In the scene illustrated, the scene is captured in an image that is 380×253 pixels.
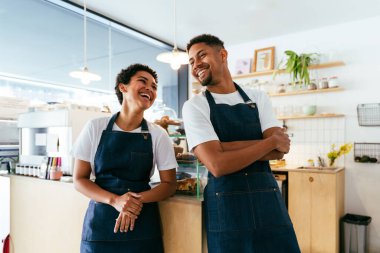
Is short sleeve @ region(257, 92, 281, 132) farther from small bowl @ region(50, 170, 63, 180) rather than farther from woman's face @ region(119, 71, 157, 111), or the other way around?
small bowl @ region(50, 170, 63, 180)

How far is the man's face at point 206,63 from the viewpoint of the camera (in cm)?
147

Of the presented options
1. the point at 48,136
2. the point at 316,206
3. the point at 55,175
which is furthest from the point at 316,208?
the point at 48,136

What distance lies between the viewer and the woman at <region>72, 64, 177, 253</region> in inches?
55.5

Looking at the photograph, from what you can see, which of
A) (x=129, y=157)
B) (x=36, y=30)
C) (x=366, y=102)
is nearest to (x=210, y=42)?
(x=129, y=157)

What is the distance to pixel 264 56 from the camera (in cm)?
465

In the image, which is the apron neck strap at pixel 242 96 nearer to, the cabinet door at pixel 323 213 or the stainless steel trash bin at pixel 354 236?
the cabinet door at pixel 323 213

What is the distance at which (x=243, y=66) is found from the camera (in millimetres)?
4828

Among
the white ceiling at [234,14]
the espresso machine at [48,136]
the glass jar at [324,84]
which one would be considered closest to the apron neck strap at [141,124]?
the espresso machine at [48,136]

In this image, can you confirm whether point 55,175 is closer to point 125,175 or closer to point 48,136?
point 48,136

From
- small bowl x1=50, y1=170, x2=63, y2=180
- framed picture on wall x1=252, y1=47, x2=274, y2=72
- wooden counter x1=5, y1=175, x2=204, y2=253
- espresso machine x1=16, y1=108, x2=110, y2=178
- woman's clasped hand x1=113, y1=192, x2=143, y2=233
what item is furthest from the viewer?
framed picture on wall x1=252, y1=47, x2=274, y2=72

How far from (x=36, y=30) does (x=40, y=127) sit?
4.99 ft

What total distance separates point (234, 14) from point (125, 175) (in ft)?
9.74

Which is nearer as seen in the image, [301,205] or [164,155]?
[164,155]

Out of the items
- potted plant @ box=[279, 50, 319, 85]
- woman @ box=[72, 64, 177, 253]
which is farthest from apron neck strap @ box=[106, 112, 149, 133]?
potted plant @ box=[279, 50, 319, 85]
